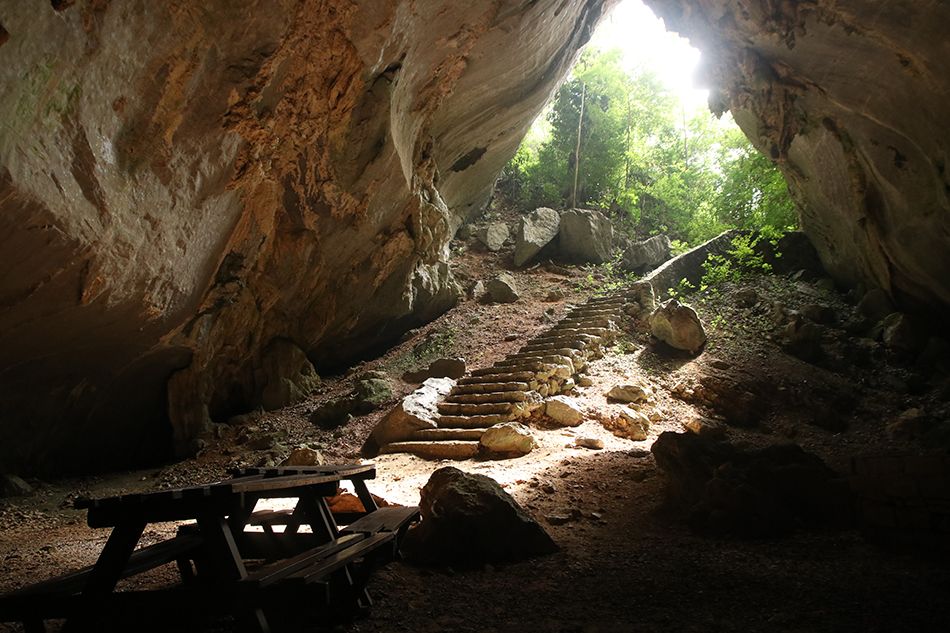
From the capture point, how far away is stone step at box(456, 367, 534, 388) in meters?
10.1

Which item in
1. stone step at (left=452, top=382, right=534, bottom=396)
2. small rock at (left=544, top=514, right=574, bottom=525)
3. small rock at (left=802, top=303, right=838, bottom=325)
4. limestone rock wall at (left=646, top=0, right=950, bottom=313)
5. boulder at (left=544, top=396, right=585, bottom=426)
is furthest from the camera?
small rock at (left=802, top=303, right=838, bottom=325)

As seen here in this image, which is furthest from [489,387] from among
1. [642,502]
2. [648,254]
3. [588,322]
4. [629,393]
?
[648,254]

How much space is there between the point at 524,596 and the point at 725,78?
983 centimetres

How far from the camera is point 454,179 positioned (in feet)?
48.4

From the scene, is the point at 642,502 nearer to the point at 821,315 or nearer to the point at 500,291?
the point at 821,315

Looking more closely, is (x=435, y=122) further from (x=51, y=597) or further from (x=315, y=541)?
(x=51, y=597)

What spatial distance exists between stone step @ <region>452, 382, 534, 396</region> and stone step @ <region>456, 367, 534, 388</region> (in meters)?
0.09

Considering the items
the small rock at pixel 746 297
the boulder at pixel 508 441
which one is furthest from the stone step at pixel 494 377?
the small rock at pixel 746 297

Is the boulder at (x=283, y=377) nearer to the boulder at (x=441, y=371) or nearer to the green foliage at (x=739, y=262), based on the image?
the boulder at (x=441, y=371)

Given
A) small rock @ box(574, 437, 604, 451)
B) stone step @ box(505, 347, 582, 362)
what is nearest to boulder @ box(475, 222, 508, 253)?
stone step @ box(505, 347, 582, 362)

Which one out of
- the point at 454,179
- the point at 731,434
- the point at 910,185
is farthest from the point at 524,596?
the point at 454,179

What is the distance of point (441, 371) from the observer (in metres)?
11.3

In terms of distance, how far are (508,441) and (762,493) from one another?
367 centimetres

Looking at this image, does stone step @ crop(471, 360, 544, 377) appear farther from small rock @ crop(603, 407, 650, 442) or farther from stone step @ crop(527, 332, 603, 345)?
small rock @ crop(603, 407, 650, 442)
